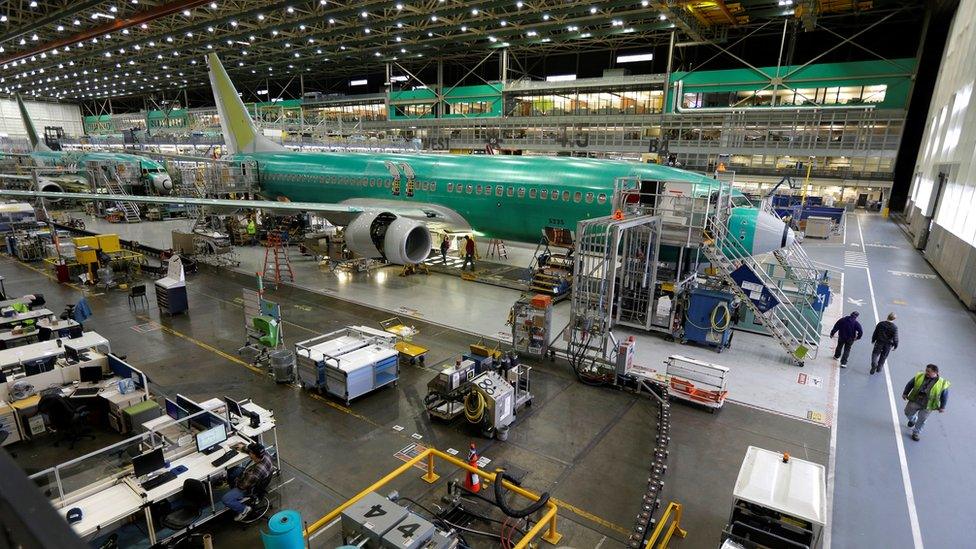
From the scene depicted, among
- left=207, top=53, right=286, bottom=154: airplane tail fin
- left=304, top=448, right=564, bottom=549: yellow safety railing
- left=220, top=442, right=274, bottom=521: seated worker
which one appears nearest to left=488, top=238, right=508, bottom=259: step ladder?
left=207, top=53, right=286, bottom=154: airplane tail fin

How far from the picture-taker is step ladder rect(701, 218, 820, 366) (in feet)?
45.2

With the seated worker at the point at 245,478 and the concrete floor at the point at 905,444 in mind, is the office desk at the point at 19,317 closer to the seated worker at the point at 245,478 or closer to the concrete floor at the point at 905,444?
the seated worker at the point at 245,478

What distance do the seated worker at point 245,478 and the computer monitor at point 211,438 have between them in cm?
46

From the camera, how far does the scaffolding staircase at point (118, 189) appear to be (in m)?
34.6

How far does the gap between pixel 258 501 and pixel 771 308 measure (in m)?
13.5

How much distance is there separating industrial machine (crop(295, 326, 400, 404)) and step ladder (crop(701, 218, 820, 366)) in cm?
956

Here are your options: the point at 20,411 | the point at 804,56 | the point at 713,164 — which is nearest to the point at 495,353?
the point at 20,411

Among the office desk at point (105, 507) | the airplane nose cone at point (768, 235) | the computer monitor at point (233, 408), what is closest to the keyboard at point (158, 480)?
the office desk at point (105, 507)

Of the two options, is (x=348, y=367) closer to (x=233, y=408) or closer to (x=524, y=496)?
(x=233, y=408)

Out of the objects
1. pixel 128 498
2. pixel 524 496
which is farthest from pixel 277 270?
pixel 524 496

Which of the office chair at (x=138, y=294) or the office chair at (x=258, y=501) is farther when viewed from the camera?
the office chair at (x=138, y=294)

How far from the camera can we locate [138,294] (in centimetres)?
1672

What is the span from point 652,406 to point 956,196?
71.4ft

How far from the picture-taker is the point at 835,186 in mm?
47062
